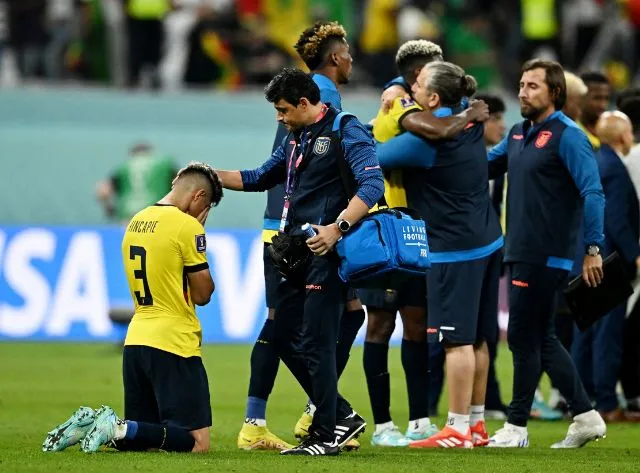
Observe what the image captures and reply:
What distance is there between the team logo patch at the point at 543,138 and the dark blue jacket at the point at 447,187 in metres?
0.37

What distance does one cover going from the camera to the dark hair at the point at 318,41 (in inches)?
354

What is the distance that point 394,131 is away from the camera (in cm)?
904

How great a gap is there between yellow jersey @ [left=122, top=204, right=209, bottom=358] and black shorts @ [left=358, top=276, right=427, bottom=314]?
161 cm

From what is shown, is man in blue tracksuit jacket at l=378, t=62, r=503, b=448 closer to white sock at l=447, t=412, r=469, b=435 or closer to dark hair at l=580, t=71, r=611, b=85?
white sock at l=447, t=412, r=469, b=435

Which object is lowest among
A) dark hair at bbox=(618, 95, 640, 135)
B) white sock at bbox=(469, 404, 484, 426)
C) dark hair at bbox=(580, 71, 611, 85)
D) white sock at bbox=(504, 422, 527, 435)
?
white sock at bbox=(504, 422, 527, 435)

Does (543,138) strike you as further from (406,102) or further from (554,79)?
(406,102)

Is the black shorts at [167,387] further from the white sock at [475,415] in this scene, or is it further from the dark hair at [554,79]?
the dark hair at [554,79]

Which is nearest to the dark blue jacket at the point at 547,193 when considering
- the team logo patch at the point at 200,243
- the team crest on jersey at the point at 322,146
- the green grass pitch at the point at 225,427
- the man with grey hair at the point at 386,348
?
the man with grey hair at the point at 386,348

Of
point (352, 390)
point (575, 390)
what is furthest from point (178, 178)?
point (352, 390)

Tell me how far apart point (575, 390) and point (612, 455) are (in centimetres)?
62

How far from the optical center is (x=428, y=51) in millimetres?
9516

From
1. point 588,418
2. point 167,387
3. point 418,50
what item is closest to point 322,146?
point 167,387

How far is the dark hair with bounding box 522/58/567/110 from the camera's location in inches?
359

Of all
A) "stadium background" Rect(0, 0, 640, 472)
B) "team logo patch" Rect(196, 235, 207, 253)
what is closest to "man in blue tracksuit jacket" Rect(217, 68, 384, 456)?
"team logo patch" Rect(196, 235, 207, 253)
